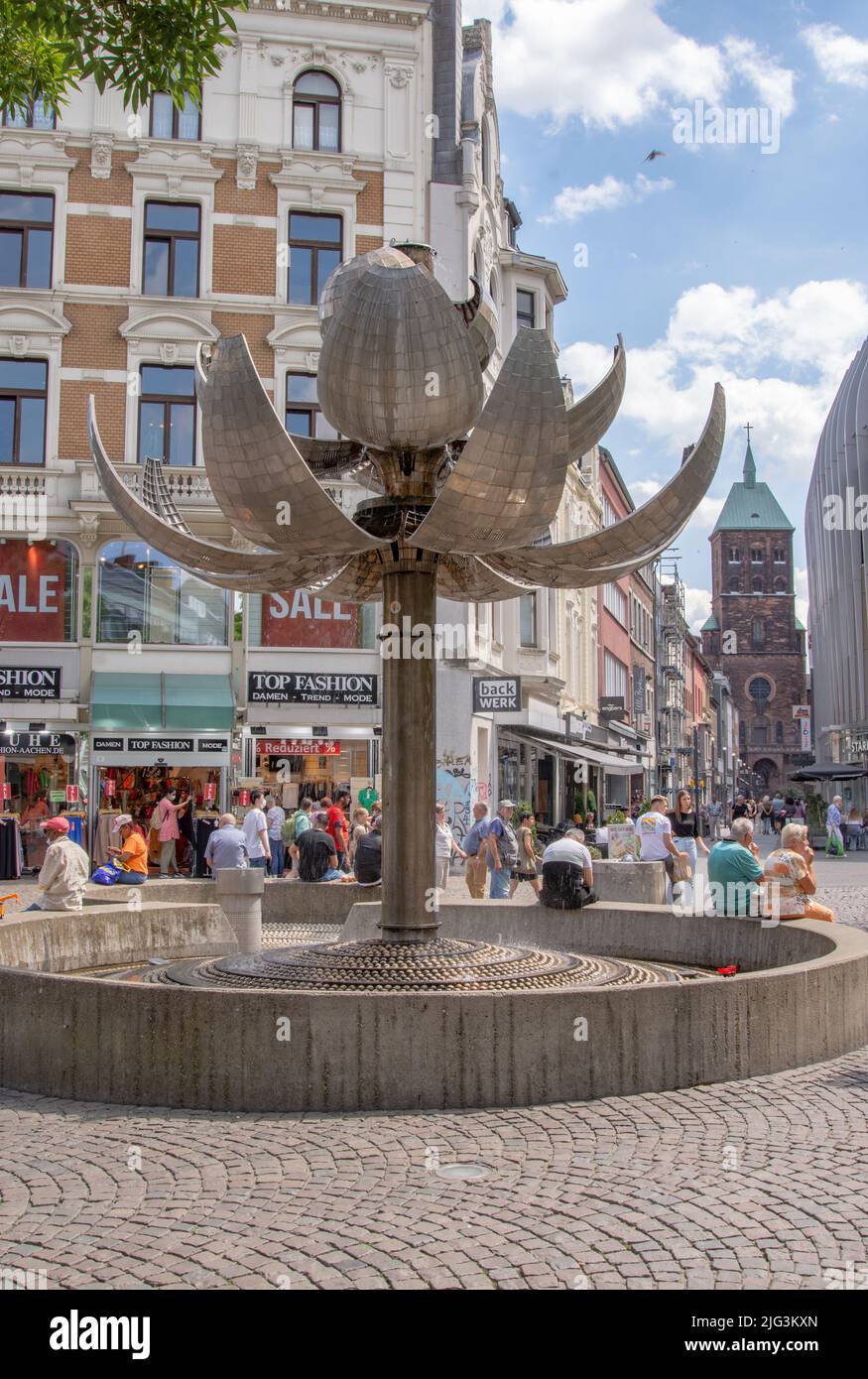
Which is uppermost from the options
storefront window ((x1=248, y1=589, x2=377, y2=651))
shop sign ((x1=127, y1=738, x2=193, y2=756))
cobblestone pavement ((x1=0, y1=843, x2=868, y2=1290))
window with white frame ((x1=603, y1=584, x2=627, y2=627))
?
window with white frame ((x1=603, y1=584, x2=627, y2=627))

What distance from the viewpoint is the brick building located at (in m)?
136

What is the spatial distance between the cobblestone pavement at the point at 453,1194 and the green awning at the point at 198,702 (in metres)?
18.2

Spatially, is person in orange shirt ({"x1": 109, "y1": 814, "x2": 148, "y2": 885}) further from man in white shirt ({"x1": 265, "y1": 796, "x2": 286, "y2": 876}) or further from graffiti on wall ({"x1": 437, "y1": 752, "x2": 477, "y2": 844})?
graffiti on wall ({"x1": 437, "y1": 752, "x2": 477, "y2": 844})

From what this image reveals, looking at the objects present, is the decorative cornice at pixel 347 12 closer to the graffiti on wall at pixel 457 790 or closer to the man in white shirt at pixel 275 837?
the graffiti on wall at pixel 457 790

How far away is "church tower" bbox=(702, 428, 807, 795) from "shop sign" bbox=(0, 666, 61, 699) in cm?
11756

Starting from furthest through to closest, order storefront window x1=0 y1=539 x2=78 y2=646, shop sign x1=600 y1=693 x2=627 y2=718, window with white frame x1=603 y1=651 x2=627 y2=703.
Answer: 1. window with white frame x1=603 y1=651 x2=627 y2=703
2. shop sign x1=600 y1=693 x2=627 y2=718
3. storefront window x1=0 y1=539 x2=78 y2=646

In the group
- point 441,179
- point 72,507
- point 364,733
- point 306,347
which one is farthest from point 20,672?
point 441,179

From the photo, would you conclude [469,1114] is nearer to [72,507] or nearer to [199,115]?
[72,507]

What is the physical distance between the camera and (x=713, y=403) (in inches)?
303

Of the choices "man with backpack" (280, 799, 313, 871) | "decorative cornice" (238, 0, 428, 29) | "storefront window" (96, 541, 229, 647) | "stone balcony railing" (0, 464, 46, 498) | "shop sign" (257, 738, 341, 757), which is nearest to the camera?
"man with backpack" (280, 799, 313, 871)

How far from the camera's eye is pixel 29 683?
24.3 m

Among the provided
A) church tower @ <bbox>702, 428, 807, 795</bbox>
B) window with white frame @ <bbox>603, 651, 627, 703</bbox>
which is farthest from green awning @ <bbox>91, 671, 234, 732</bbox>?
church tower @ <bbox>702, 428, 807, 795</bbox>

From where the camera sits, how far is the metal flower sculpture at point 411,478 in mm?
6914

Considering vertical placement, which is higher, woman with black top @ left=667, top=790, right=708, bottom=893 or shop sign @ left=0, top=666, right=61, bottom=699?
shop sign @ left=0, top=666, right=61, bottom=699
